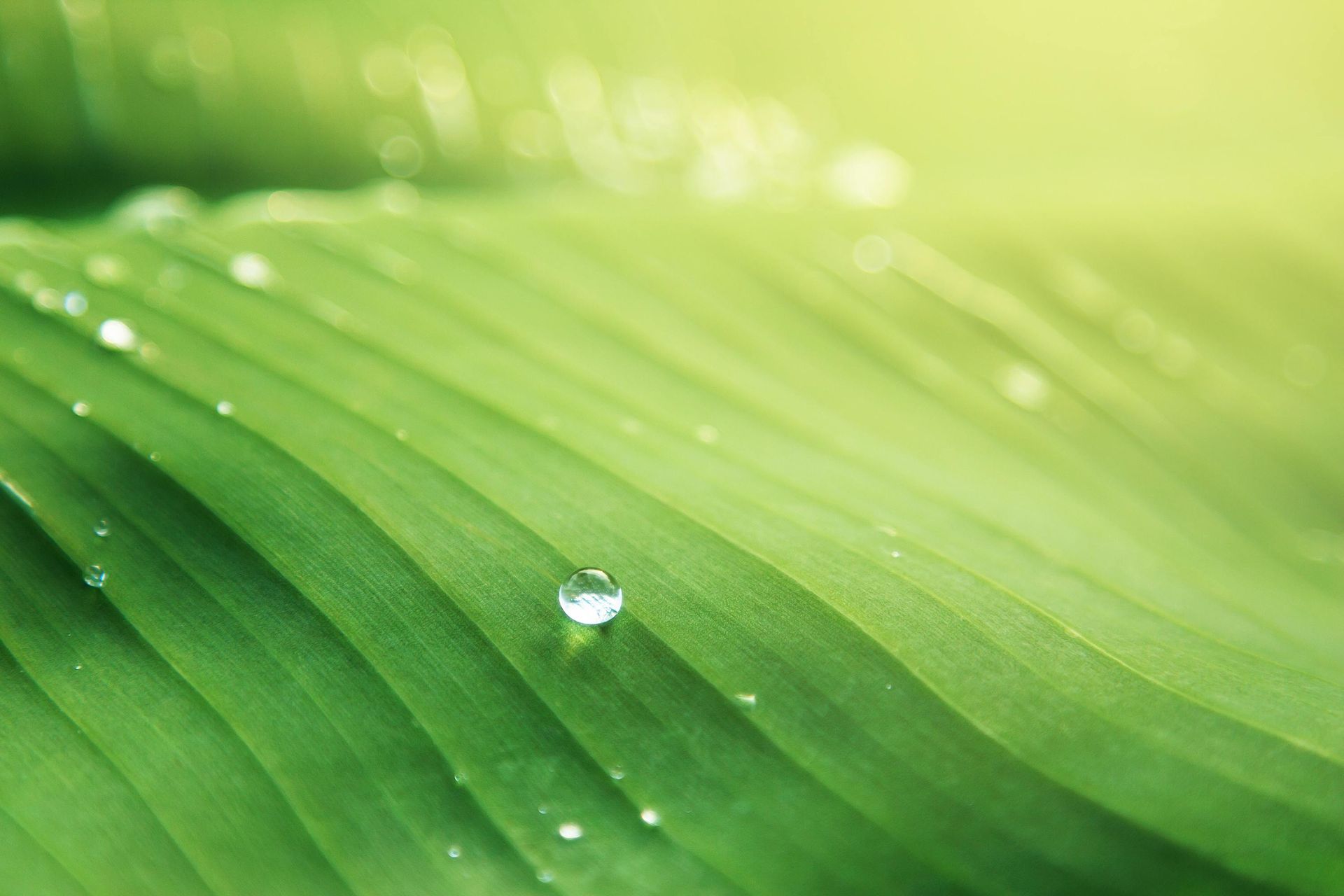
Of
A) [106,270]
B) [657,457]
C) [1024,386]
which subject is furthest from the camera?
[1024,386]

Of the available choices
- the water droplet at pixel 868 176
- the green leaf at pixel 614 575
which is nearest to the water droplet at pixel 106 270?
the green leaf at pixel 614 575

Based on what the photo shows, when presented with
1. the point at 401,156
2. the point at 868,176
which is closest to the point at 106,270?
the point at 401,156

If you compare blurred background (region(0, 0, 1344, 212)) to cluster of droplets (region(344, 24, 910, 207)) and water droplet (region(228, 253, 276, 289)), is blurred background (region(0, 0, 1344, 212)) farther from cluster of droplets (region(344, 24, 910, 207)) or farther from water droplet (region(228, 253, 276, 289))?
water droplet (region(228, 253, 276, 289))

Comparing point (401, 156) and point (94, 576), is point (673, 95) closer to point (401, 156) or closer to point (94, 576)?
point (401, 156)

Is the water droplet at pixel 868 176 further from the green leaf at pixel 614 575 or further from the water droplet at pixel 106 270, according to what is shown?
the water droplet at pixel 106 270

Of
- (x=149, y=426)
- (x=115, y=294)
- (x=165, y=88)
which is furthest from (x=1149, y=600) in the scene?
(x=165, y=88)
